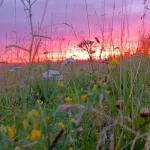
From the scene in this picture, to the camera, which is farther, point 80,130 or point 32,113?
point 80,130

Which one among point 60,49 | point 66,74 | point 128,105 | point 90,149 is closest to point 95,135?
point 90,149

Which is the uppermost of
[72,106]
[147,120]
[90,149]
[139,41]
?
[139,41]

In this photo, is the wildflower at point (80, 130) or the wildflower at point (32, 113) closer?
the wildflower at point (32, 113)

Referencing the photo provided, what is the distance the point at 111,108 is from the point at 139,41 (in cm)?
223

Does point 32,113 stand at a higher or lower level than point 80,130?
higher

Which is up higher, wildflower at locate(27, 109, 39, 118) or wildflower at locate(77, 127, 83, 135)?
wildflower at locate(27, 109, 39, 118)

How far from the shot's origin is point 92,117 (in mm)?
1720

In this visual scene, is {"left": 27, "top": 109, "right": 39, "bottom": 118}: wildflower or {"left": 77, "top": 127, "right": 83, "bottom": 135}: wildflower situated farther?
{"left": 77, "top": 127, "right": 83, "bottom": 135}: wildflower

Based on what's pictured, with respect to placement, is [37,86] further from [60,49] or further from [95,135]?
[95,135]

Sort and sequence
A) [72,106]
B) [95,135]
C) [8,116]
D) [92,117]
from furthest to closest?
[8,116] → [92,117] → [95,135] → [72,106]

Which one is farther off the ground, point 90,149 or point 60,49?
point 60,49

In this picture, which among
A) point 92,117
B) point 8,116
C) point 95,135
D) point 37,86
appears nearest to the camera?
point 95,135

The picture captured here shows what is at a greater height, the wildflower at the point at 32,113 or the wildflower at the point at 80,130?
the wildflower at the point at 32,113

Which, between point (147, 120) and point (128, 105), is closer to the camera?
point (147, 120)
